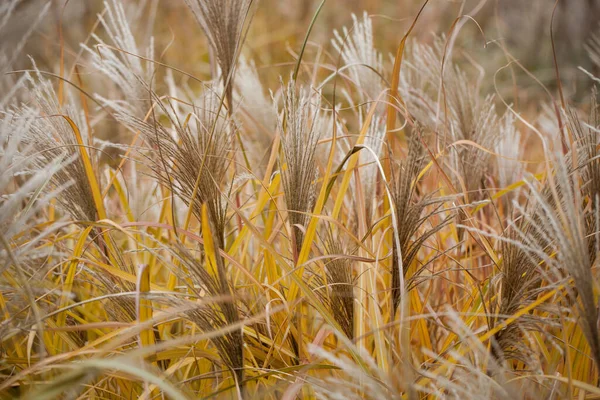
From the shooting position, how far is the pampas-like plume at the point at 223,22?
1.93ft

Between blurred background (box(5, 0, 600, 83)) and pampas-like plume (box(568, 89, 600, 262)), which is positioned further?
blurred background (box(5, 0, 600, 83))

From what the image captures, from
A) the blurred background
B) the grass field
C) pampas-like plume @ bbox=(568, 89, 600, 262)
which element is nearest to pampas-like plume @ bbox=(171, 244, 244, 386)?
the grass field

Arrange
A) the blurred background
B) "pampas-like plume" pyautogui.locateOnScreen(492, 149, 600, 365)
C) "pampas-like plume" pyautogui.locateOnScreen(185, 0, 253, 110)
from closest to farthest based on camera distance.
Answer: "pampas-like plume" pyautogui.locateOnScreen(492, 149, 600, 365) < "pampas-like plume" pyautogui.locateOnScreen(185, 0, 253, 110) < the blurred background

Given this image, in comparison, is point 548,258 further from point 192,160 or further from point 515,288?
point 192,160

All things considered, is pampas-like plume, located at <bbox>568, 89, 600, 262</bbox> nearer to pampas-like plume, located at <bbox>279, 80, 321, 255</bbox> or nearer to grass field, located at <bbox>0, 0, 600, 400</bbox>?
grass field, located at <bbox>0, 0, 600, 400</bbox>

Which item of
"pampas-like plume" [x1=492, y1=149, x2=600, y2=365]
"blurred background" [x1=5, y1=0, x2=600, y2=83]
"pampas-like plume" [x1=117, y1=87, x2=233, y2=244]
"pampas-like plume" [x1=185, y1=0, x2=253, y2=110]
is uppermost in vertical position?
"blurred background" [x1=5, y1=0, x2=600, y2=83]

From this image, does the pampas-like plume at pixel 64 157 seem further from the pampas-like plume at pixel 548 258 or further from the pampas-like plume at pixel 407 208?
the pampas-like plume at pixel 548 258

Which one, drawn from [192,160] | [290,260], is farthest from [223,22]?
[290,260]

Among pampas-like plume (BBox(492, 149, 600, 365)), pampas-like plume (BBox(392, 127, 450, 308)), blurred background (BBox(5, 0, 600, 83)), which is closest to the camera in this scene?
pampas-like plume (BBox(492, 149, 600, 365))

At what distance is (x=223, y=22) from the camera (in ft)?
1.97

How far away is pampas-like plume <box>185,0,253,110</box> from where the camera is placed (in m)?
0.59

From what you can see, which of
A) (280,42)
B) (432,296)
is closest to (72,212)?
(432,296)

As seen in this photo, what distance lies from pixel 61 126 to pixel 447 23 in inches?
113

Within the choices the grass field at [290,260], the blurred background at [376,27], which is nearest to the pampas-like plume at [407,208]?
the grass field at [290,260]
